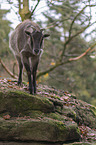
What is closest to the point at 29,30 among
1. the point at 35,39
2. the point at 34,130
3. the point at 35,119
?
the point at 35,39

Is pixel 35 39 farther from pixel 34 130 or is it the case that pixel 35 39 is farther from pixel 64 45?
pixel 64 45

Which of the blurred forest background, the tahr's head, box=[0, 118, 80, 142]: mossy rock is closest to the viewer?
box=[0, 118, 80, 142]: mossy rock

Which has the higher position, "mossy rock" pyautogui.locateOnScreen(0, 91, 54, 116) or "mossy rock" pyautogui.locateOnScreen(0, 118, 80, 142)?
"mossy rock" pyautogui.locateOnScreen(0, 91, 54, 116)

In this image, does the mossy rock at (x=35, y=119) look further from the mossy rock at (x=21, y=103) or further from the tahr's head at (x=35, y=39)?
the tahr's head at (x=35, y=39)

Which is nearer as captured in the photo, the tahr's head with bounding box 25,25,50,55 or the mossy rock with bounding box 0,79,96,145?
the mossy rock with bounding box 0,79,96,145

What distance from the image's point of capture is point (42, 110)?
5.42 m

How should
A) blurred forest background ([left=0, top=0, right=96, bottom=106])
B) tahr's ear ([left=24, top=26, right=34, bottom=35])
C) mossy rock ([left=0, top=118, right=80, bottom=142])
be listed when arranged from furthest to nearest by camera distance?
blurred forest background ([left=0, top=0, right=96, bottom=106]) < tahr's ear ([left=24, top=26, right=34, bottom=35]) < mossy rock ([left=0, top=118, right=80, bottom=142])

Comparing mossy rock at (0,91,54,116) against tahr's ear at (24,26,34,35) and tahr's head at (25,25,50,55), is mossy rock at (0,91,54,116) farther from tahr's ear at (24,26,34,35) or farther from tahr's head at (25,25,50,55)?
tahr's ear at (24,26,34,35)

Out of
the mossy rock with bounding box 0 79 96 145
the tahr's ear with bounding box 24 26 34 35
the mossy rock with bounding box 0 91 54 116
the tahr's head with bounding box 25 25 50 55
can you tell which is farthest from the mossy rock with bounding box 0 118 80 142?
the tahr's ear with bounding box 24 26 34 35

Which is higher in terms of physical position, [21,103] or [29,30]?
[29,30]

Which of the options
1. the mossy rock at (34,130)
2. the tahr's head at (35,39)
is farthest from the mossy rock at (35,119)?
the tahr's head at (35,39)

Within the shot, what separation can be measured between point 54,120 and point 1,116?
1358mm

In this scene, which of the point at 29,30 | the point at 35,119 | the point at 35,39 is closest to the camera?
the point at 35,119

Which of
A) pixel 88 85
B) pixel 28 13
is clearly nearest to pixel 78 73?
pixel 88 85
